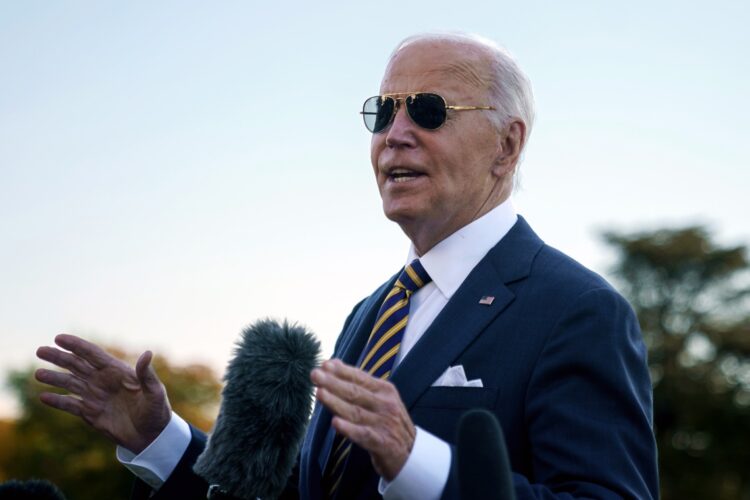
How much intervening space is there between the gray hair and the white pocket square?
52.8 inches

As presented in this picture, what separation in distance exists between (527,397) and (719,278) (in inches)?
2367

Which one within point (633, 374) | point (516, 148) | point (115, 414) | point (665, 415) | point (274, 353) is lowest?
point (115, 414)

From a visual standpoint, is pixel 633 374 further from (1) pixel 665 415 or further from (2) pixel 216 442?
(1) pixel 665 415

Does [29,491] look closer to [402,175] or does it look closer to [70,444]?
[402,175]

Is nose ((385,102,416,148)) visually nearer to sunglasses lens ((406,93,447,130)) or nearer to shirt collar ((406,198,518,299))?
sunglasses lens ((406,93,447,130))

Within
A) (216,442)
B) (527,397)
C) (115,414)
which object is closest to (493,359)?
(527,397)

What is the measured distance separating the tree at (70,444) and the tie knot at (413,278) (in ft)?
178

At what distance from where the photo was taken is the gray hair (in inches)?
191

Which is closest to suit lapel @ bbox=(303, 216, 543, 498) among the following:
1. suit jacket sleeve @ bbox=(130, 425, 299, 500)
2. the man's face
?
the man's face

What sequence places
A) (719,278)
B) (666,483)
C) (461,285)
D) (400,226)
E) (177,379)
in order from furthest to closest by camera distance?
(177,379)
(719,278)
(666,483)
(400,226)
(461,285)

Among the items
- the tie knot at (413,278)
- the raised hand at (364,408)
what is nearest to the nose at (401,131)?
the tie knot at (413,278)

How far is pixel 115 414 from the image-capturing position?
4469 mm

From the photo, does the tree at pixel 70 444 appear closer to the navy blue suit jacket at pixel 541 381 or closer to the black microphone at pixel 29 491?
the black microphone at pixel 29 491

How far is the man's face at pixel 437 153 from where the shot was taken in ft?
15.3
